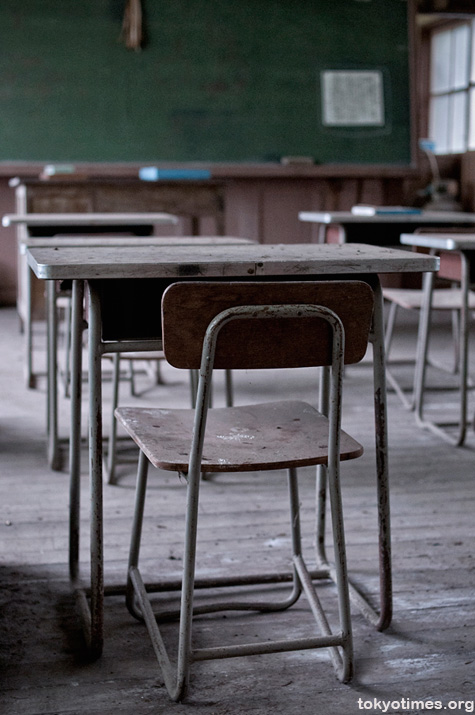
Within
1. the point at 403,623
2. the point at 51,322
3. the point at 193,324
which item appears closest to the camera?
the point at 193,324

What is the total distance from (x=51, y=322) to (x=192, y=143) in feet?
13.4

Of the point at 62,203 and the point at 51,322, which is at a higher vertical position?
the point at 62,203

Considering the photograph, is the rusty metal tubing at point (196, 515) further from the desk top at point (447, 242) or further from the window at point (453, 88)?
the window at point (453, 88)

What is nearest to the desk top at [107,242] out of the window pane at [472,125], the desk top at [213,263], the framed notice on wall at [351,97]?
the desk top at [213,263]

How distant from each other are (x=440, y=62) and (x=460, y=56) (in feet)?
Answer: 1.70

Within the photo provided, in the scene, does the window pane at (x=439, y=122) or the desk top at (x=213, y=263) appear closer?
the desk top at (x=213, y=263)

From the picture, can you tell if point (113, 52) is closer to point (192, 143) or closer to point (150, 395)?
point (192, 143)

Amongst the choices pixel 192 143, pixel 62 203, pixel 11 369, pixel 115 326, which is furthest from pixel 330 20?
pixel 115 326

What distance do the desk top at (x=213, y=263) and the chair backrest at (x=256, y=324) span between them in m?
0.14

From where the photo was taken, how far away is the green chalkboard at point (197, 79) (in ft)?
20.4

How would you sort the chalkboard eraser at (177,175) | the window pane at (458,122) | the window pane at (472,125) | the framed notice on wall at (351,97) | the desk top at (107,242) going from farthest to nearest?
1. the window pane at (458,122)
2. the window pane at (472,125)
3. the framed notice on wall at (351,97)
4. the chalkboard eraser at (177,175)
5. the desk top at (107,242)

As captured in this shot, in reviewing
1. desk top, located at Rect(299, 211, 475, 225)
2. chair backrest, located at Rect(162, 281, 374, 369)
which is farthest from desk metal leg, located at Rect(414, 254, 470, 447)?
chair backrest, located at Rect(162, 281, 374, 369)

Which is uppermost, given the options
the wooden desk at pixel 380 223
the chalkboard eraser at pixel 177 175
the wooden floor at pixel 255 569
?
the chalkboard eraser at pixel 177 175

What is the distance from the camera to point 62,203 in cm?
455
